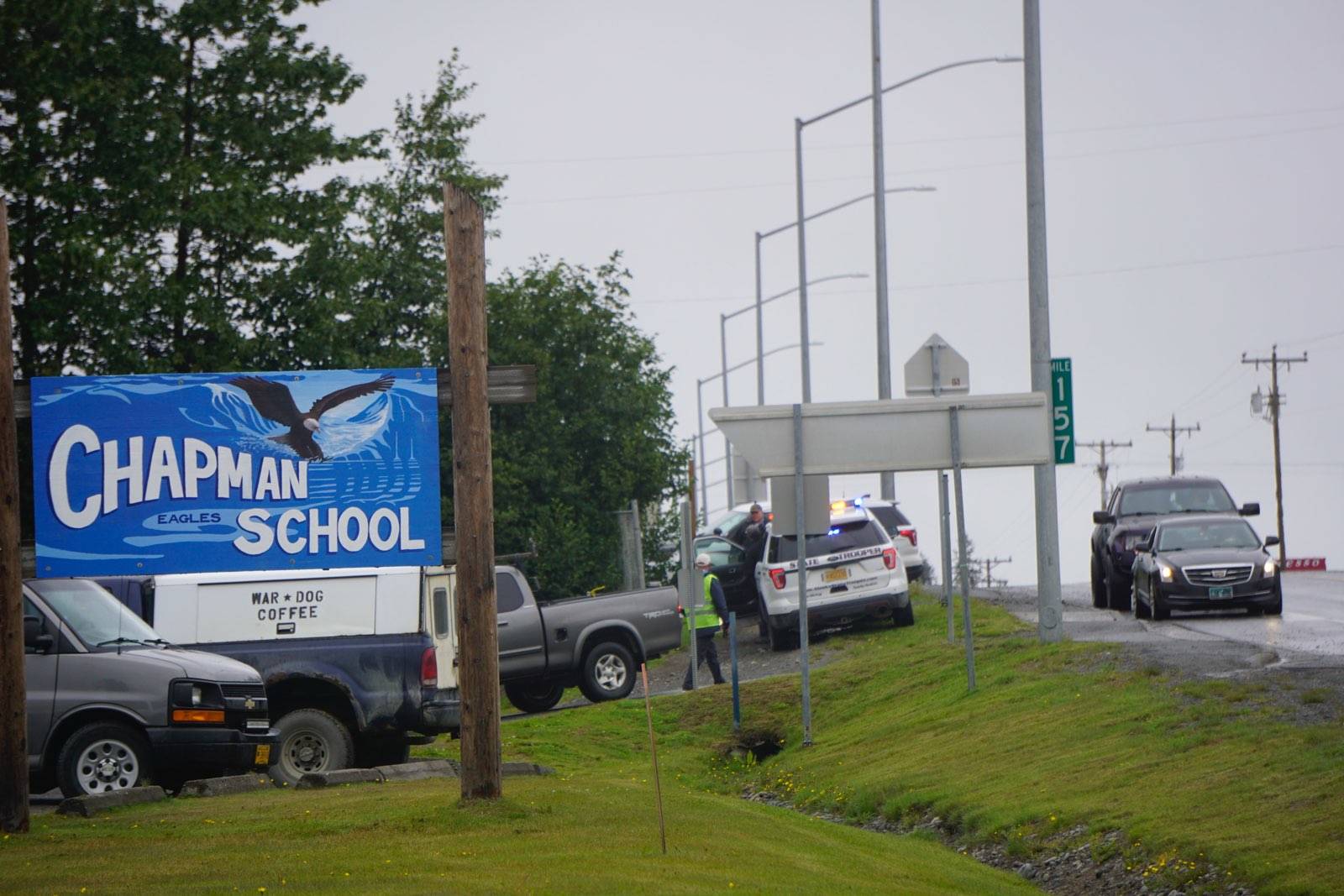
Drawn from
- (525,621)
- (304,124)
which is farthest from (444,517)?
(525,621)

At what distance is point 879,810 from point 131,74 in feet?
68.2

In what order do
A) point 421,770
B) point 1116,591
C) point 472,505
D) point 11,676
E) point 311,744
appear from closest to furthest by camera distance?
point 472,505, point 11,676, point 421,770, point 311,744, point 1116,591

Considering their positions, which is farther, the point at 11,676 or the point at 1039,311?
the point at 1039,311

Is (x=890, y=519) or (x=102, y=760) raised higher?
(x=890, y=519)

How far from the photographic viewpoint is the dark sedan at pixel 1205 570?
Answer: 2573 cm

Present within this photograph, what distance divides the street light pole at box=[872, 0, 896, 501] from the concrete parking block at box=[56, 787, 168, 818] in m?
24.0

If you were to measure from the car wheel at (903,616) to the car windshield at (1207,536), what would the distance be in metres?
4.21

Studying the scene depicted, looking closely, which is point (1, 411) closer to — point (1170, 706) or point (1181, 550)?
point (1170, 706)

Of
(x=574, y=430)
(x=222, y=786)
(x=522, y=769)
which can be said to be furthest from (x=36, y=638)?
(x=574, y=430)

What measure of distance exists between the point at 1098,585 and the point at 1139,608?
3270mm

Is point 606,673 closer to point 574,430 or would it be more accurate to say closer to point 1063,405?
point 1063,405

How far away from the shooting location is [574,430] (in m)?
44.9

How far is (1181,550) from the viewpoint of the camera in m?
26.2

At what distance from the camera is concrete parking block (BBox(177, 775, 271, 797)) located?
47.2 feet
